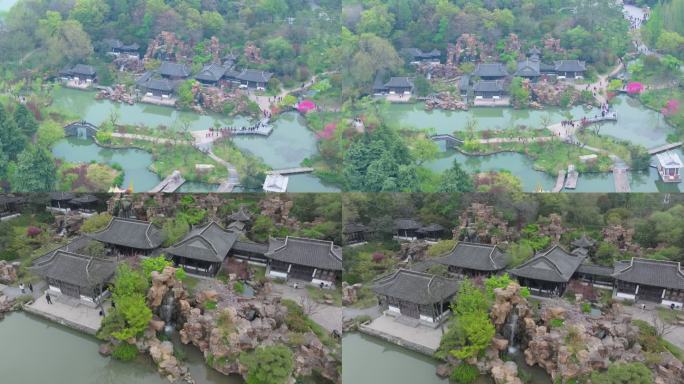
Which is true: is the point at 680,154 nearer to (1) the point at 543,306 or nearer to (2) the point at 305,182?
(1) the point at 543,306

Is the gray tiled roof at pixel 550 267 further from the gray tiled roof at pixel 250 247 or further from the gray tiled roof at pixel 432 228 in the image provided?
the gray tiled roof at pixel 250 247

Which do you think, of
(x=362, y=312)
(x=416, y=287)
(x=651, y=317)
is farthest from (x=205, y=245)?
(x=651, y=317)

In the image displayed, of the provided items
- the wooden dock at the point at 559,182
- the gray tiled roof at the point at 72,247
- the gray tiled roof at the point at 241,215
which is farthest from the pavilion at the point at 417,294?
the gray tiled roof at the point at 72,247

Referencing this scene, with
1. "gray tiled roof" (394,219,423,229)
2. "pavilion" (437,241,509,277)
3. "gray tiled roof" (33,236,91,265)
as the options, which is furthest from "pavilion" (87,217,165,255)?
"pavilion" (437,241,509,277)

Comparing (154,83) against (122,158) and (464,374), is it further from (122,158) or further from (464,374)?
(464,374)

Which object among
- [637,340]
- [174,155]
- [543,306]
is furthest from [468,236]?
[174,155]
